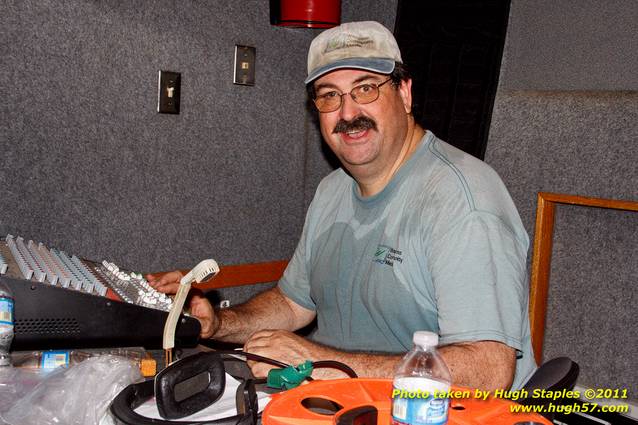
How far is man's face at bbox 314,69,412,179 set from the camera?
1.47m

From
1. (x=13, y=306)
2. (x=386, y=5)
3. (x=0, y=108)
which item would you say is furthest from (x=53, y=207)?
(x=386, y=5)

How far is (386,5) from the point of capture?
7.55 ft

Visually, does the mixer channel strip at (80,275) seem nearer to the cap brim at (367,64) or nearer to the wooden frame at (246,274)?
the cap brim at (367,64)

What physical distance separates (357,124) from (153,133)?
2.04ft

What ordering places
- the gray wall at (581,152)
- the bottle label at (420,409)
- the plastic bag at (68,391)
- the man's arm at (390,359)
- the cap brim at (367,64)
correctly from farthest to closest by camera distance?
the gray wall at (581,152) < the cap brim at (367,64) < the man's arm at (390,359) < the plastic bag at (68,391) < the bottle label at (420,409)

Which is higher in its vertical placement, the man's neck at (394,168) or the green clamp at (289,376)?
the man's neck at (394,168)

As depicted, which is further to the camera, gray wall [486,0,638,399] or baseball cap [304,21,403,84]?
gray wall [486,0,638,399]

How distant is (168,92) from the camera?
184cm

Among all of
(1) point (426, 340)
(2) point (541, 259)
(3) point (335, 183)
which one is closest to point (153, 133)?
(3) point (335, 183)

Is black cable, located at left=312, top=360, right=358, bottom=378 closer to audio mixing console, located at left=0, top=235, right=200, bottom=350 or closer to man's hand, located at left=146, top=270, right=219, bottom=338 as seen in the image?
audio mixing console, located at left=0, top=235, right=200, bottom=350

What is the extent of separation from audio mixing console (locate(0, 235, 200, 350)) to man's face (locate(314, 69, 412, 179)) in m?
0.53

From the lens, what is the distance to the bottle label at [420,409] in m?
0.71

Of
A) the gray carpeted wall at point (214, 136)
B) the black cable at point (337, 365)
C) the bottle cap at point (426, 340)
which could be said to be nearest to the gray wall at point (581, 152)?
the gray carpeted wall at point (214, 136)

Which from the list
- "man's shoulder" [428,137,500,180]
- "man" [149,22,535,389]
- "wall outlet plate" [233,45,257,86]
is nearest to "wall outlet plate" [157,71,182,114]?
"wall outlet plate" [233,45,257,86]
